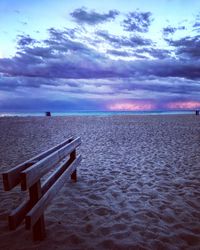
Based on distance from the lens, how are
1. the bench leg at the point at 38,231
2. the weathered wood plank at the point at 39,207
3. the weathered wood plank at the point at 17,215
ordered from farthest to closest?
the bench leg at the point at 38,231, the weathered wood plank at the point at 39,207, the weathered wood plank at the point at 17,215

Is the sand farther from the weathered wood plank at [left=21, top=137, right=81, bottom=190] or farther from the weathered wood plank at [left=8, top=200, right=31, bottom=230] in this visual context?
the weathered wood plank at [left=21, top=137, right=81, bottom=190]

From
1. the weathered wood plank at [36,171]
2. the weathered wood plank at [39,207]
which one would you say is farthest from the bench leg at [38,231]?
the weathered wood plank at [36,171]

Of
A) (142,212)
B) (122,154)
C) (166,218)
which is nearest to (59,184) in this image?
(142,212)

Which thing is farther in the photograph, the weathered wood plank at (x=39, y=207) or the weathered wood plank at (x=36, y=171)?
the weathered wood plank at (x=39, y=207)

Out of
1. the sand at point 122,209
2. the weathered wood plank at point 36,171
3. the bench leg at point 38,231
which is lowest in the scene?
the sand at point 122,209

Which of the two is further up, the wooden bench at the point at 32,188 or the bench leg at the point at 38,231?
the wooden bench at the point at 32,188

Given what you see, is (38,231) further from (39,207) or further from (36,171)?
(36,171)

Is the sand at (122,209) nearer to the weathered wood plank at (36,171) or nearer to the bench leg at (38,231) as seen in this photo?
the bench leg at (38,231)


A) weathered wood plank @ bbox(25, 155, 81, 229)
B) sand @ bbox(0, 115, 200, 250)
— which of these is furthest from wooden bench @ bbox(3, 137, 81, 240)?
sand @ bbox(0, 115, 200, 250)

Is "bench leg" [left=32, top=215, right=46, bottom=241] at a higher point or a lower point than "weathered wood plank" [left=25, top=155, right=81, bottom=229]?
lower

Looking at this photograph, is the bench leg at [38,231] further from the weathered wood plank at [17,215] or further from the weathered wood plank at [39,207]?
the weathered wood plank at [17,215]

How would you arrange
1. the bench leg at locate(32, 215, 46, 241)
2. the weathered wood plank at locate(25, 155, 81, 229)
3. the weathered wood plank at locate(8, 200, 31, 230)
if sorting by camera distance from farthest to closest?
the bench leg at locate(32, 215, 46, 241)
the weathered wood plank at locate(25, 155, 81, 229)
the weathered wood plank at locate(8, 200, 31, 230)

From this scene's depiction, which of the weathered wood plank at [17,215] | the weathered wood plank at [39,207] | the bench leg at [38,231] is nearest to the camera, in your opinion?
the weathered wood plank at [17,215]

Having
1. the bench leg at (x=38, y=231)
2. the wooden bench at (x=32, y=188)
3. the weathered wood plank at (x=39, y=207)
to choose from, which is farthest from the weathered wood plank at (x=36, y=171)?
the bench leg at (x=38, y=231)
